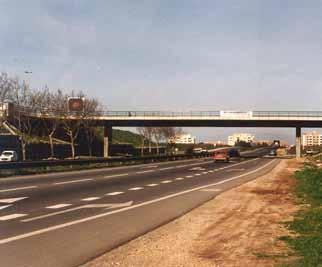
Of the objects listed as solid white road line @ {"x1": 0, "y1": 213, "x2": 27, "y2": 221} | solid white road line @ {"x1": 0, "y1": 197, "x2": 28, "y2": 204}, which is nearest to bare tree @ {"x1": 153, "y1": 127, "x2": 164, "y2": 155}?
solid white road line @ {"x1": 0, "y1": 197, "x2": 28, "y2": 204}

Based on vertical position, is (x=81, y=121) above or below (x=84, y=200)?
above

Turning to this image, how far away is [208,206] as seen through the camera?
55.1 ft

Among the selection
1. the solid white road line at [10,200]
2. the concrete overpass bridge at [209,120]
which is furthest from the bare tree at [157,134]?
the solid white road line at [10,200]

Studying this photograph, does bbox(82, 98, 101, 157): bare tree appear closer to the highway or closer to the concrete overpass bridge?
the concrete overpass bridge

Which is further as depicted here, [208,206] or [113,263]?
[208,206]

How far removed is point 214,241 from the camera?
10.3 meters

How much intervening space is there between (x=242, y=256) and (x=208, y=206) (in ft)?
26.2

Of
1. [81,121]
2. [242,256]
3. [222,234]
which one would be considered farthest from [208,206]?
[81,121]

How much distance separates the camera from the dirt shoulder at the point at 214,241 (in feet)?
27.8

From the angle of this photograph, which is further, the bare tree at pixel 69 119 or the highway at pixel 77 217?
the bare tree at pixel 69 119

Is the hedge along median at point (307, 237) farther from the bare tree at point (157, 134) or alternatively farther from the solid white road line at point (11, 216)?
the bare tree at point (157, 134)

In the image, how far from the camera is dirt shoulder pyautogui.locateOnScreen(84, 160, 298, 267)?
8461mm

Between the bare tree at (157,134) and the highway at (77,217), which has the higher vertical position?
the bare tree at (157,134)

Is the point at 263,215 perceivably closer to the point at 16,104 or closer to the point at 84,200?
the point at 84,200
